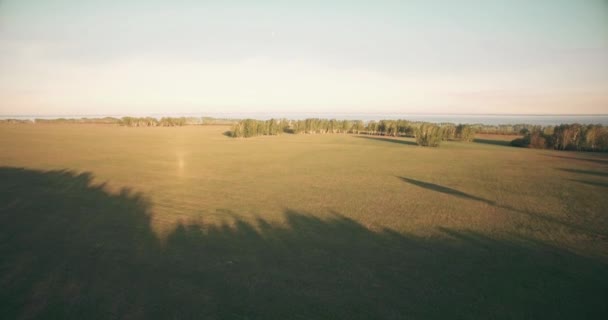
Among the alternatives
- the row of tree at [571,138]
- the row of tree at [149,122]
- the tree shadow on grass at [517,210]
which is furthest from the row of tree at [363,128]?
the row of tree at [149,122]

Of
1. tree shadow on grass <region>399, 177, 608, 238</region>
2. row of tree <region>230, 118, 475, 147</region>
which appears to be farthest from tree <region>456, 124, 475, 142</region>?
tree shadow on grass <region>399, 177, 608, 238</region>

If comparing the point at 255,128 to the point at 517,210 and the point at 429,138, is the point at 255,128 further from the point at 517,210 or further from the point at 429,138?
the point at 517,210

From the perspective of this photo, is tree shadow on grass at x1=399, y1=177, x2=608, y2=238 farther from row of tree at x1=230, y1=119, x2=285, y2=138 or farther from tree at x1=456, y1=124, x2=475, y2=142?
row of tree at x1=230, y1=119, x2=285, y2=138

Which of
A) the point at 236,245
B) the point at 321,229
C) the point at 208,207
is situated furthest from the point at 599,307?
the point at 208,207

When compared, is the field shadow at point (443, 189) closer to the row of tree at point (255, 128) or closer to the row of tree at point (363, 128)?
the row of tree at point (363, 128)

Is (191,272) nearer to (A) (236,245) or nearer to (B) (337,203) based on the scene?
(A) (236,245)
